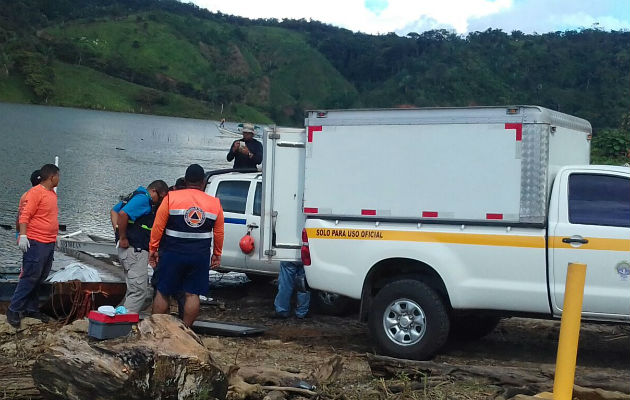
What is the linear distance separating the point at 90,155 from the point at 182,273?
48.8 meters

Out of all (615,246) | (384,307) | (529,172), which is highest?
(529,172)

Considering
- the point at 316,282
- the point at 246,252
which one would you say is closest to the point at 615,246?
the point at 316,282

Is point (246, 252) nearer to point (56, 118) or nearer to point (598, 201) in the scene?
point (598, 201)

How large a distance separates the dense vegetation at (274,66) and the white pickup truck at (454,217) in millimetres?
11258

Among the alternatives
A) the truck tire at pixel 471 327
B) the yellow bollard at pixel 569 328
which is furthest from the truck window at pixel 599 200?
the yellow bollard at pixel 569 328

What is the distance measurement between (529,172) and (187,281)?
3450mm

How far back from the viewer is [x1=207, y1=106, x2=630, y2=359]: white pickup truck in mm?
7723

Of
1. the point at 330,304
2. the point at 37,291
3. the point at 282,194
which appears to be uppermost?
the point at 282,194

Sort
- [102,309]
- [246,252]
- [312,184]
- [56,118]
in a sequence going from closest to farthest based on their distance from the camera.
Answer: [102,309] < [312,184] < [246,252] < [56,118]

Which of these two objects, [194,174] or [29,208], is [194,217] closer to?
[194,174]

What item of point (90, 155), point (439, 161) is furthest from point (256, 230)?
point (90, 155)

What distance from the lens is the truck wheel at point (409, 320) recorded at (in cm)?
805

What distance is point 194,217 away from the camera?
820 cm

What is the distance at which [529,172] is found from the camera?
7.84 meters
